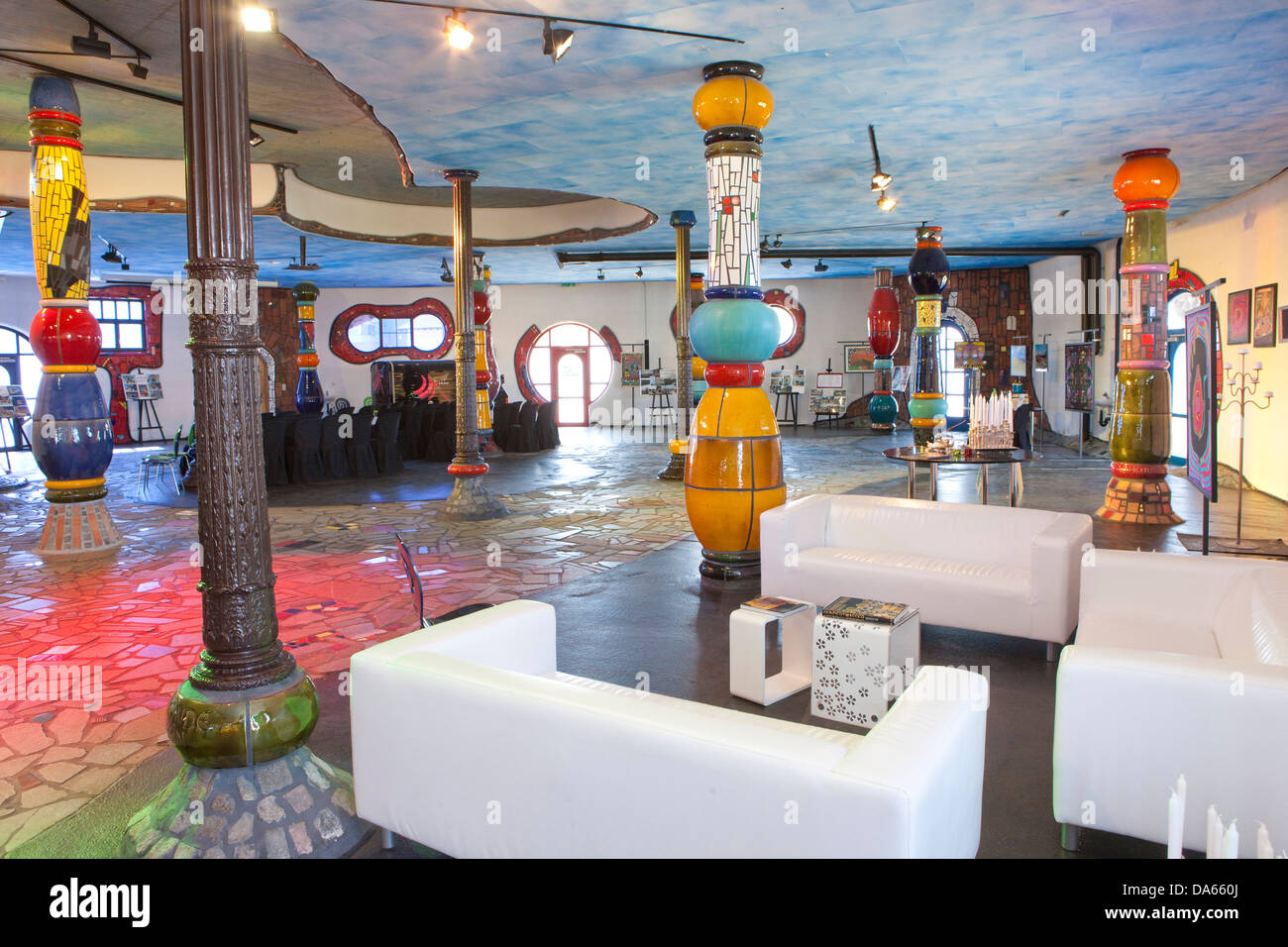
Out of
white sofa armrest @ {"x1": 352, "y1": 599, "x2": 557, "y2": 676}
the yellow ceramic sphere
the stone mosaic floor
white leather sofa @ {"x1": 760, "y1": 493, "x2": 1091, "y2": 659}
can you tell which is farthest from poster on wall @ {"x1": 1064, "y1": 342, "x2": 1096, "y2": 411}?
white sofa armrest @ {"x1": 352, "y1": 599, "x2": 557, "y2": 676}

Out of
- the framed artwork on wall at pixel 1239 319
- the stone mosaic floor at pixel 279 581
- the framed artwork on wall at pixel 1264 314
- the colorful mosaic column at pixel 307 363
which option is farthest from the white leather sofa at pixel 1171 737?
the colorful mosaic column at pixel 307 363

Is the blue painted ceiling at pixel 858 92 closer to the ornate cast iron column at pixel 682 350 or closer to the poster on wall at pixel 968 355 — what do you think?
the ornate cast iron column at pixel 682 350

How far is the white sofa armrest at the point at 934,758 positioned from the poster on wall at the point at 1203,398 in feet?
9.40

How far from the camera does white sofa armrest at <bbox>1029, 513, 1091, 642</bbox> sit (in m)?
3.90

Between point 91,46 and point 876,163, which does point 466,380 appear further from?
point 876,163

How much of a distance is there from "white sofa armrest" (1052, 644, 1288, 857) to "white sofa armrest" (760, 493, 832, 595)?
2.20 m

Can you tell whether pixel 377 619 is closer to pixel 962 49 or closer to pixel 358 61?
pixel 358 61

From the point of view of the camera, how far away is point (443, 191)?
37.9ft

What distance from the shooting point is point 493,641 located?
283 centimetres

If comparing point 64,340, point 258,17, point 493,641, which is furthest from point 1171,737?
point 64,340

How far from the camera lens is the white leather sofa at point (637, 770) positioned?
1.75 metres

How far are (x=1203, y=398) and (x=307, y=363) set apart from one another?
15.3m

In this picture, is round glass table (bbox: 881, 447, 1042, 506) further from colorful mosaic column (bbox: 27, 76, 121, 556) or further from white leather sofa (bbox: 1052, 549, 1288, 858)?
colorful mosaic column (bbox: 27, 76, 121, 556)
